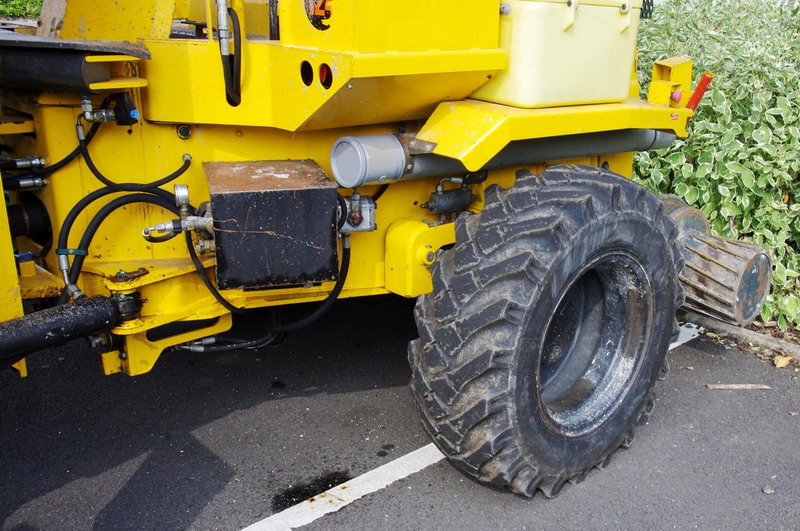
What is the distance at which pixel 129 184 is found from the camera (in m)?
2.80

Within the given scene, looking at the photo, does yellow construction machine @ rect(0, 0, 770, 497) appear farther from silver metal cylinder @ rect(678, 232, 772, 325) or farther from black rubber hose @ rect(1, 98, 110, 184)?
silver metal cylinder @ rect(678, 232, 772, 325)

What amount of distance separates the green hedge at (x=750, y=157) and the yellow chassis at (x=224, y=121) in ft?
7.34

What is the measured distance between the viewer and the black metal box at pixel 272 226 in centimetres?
260

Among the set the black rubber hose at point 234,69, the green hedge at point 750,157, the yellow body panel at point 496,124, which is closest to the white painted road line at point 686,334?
the green hedge at point 750,157

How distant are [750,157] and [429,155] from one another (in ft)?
9.95

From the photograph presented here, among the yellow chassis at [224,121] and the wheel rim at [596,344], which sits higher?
the yellow chassis at [224,121]

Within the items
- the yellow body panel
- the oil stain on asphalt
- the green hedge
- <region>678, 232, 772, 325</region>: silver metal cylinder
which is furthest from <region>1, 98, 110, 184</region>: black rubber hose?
the green hedge

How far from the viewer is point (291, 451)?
3428 mm

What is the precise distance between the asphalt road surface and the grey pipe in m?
1.27

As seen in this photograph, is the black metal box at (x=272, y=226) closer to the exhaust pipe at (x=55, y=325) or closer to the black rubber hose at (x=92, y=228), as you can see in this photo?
the black rubber hose at (x=92, y=228)

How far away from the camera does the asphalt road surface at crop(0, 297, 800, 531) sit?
305 cm

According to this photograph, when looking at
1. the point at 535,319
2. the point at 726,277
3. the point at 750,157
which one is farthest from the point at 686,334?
the point at 535,319

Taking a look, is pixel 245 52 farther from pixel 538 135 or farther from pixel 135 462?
pixel 135 462

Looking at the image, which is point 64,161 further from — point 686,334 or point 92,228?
point 686,334
